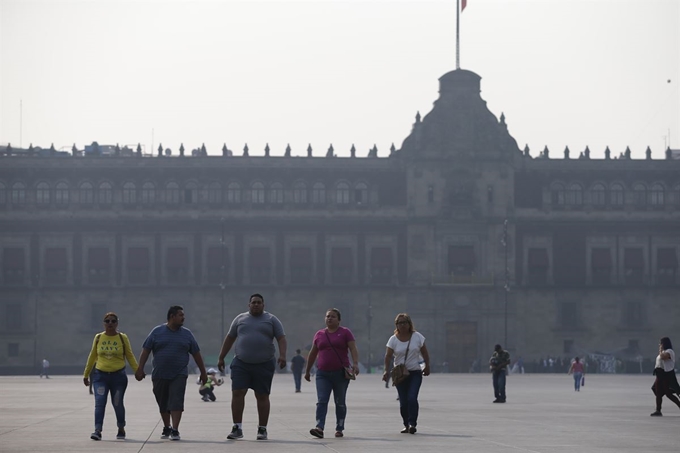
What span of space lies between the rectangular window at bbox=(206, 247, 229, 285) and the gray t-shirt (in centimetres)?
7399

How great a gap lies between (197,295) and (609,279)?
27460 millimetres

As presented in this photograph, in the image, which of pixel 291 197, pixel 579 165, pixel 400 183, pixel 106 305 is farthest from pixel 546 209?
pixel 106 305

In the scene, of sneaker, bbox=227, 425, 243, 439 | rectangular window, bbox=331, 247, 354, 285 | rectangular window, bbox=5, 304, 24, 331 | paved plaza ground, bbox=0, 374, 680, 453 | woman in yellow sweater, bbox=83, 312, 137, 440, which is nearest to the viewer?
paved plaza ground, bbox=0, 374, 680, 453

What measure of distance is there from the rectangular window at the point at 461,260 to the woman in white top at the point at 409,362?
2870 inches

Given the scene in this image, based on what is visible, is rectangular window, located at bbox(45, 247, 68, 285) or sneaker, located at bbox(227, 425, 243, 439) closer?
sneaker, located at bbox(227, 425, 243, 439)

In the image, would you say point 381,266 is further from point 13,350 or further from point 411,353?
point 411,353

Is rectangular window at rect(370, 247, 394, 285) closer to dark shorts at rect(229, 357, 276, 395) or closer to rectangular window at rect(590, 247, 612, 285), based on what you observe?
rectangular window at rect(590, 247, 612, 285)

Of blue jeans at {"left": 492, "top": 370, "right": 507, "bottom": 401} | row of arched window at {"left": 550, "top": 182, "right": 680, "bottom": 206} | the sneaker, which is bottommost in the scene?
blue jeans at {"left": 492, "top": 370, "right": 507, "bottom": 401}

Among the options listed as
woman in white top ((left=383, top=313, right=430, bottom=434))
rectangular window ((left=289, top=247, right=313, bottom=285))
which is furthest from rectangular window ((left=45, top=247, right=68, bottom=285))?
woman in white top ((left=383, top=313, right=430, bottom=434))

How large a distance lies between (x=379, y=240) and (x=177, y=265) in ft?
44.3

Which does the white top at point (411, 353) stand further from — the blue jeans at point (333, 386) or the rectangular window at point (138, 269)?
the rectangular window at point (138, 269)

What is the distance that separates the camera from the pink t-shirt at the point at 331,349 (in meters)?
22.4

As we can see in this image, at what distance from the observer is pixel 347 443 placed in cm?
2059

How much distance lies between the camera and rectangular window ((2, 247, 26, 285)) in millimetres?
95375
